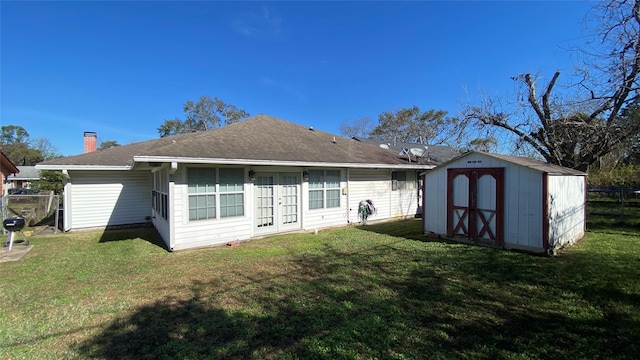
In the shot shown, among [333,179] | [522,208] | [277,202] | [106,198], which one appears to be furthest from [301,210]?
[106,198]

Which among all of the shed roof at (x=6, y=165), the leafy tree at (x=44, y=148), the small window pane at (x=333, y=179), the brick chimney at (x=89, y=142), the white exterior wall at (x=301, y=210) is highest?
the leafy tree at (x=44, y=148)

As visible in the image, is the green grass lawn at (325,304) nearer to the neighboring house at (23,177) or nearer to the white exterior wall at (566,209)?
the white exterior wall at (566,209)

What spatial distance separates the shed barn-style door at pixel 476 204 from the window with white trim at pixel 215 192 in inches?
238

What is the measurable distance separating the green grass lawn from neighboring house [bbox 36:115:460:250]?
1432 mm

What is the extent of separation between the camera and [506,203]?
7.20 meters

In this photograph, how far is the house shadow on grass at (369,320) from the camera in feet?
10.1

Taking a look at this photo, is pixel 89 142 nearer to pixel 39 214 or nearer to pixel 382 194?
pixel 39 214

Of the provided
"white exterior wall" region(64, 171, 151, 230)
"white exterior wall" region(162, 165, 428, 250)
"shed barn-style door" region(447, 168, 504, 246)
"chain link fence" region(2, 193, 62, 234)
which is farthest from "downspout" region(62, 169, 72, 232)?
"shed barn-style door" region(447, 168, 504, 246)

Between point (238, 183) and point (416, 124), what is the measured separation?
31850 millimetres

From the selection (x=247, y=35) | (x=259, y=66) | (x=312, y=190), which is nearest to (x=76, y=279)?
(x=312, y=190)

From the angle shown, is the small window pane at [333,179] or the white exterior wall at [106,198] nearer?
the small window pane at [333,179]

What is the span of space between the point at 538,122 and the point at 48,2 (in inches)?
773

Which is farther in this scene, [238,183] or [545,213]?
[238,183]

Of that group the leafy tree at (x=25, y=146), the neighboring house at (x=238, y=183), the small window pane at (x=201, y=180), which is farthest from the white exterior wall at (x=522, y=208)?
the leafy tree at (x=25, y=146)
